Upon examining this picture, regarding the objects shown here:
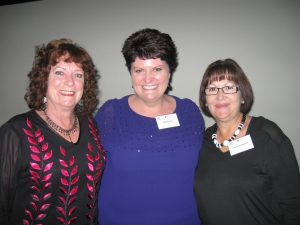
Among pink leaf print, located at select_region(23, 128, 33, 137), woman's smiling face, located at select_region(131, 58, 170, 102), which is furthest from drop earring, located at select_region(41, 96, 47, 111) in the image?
woman's smiling face, located at select_region(131, 58, 170, 102)

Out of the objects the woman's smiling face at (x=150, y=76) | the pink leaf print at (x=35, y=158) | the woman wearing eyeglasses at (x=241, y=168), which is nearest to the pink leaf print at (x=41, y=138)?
the pink leaf print at (x=35, y=158)

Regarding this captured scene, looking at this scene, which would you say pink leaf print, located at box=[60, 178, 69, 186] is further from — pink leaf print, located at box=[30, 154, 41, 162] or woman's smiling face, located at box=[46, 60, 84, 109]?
woman's smiling face, located at box=[46, 60, 84, 109]

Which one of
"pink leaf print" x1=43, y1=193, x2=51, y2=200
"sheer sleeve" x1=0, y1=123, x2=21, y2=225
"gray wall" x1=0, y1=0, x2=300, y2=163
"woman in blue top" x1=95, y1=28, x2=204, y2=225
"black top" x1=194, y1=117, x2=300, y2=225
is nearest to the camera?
"sheer sleeve" x1=0, y1=123, x2=21, y2=225

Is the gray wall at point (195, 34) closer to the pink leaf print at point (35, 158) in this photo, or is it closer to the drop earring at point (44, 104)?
the drop earring at point (44, 104)

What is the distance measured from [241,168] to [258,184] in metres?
0.15

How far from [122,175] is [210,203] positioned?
0.72 m

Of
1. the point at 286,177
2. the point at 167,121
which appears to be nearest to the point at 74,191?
the point at 167,121

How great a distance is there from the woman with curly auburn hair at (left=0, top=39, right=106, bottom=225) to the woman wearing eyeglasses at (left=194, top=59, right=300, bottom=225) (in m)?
0.91

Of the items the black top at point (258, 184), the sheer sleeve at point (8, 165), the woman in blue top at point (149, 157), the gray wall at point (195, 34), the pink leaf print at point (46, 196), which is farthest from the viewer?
the gray wall at point (195, 34)

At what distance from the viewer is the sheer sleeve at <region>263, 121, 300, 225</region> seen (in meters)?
1.25

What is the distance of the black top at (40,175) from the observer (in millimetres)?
1084

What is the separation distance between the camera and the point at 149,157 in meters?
1.43

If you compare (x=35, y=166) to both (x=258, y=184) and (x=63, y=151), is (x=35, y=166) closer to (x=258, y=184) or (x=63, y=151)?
(x=63, y=151)

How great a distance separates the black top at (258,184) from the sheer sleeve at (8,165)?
4.30ft
